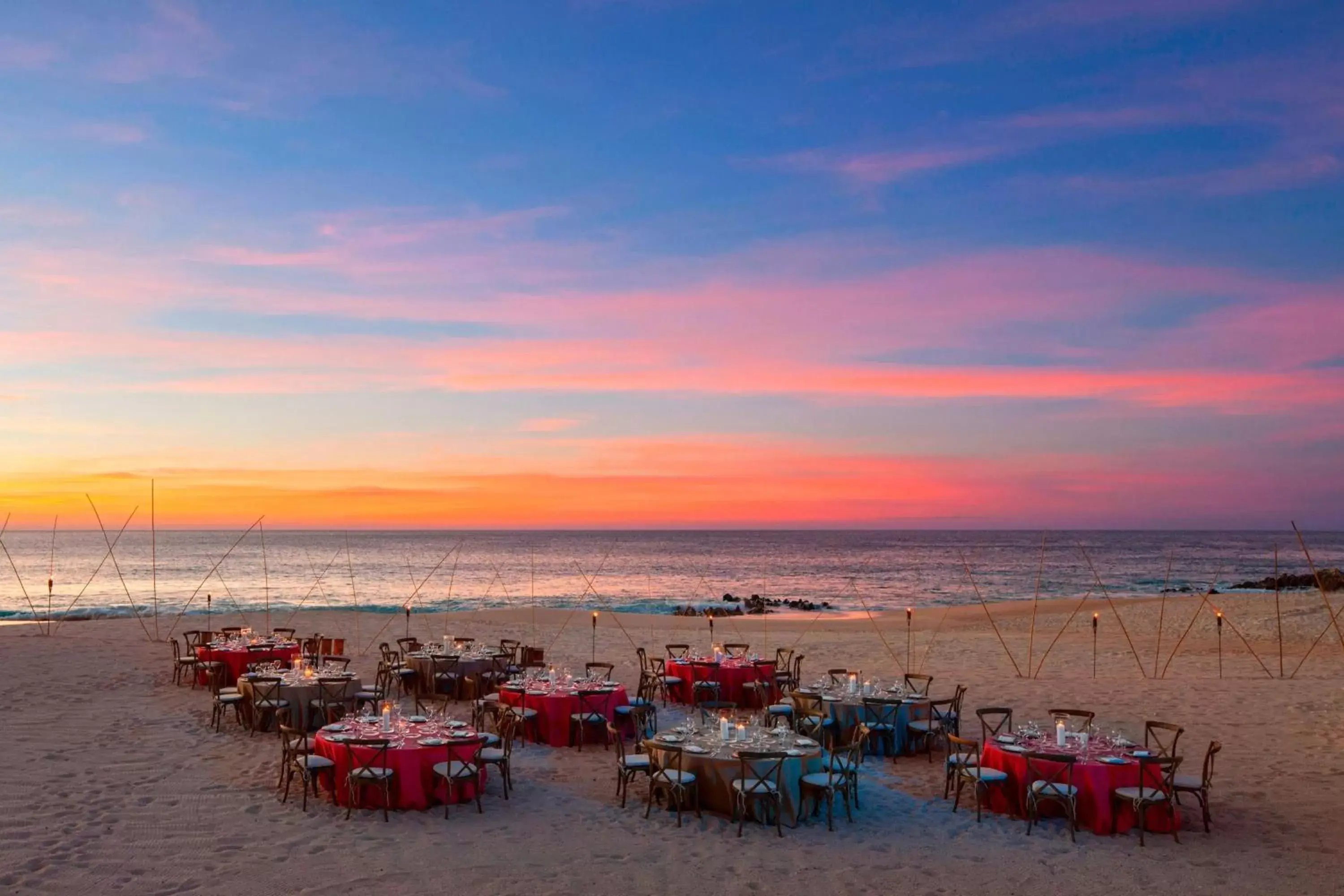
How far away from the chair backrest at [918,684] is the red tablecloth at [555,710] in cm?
492

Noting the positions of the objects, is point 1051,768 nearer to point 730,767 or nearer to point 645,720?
point 730,767

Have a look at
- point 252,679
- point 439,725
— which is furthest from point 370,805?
point 252,679

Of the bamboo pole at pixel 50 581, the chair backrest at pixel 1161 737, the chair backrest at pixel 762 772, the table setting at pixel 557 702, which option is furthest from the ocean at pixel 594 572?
the chair backrest at pixel 762 772

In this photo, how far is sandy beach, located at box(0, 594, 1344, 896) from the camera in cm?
910

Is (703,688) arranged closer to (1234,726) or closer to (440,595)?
(1234,726)

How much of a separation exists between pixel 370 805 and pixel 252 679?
5.74 m

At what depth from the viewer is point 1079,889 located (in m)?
9.11

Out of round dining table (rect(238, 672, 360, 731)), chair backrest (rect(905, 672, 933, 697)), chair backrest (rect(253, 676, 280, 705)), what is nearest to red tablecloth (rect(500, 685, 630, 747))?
round dining table (rect(238, 672, 360, 731))

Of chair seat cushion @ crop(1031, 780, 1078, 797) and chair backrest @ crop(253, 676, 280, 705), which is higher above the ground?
chair backrest @ crop(253, 676, 280, 705)

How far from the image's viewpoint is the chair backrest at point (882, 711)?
14727 millimetres

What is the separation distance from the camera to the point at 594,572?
81.4m

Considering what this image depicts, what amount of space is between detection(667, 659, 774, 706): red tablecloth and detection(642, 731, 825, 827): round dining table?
699 cm

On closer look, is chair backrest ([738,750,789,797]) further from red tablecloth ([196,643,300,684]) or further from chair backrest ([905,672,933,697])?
red tablecloth ([196,643,300,684])

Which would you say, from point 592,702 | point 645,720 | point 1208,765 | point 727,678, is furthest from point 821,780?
point 727,678
